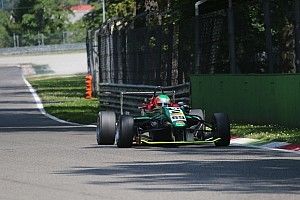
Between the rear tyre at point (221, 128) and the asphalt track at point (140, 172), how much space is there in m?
0.26

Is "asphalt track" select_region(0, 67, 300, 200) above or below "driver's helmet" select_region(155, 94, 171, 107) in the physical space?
below

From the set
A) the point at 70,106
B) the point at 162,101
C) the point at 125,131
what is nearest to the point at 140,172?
the point at 125,131

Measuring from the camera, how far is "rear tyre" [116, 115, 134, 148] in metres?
18.7

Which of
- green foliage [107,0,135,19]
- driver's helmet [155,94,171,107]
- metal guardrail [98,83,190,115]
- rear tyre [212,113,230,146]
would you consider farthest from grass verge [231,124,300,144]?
green foliage [107,0,135,19]

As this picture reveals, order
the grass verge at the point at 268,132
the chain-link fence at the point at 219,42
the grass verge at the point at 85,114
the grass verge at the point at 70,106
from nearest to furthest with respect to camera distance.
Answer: the grass verge at the point at 268,132 < the grass verge at the point at 85,114 < the chain-link fence at the point at 219,42 < the grass verge at the point at 70,106

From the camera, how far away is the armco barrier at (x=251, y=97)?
22627 mm

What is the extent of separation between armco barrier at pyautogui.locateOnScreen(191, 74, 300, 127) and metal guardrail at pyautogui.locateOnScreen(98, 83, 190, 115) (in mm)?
507

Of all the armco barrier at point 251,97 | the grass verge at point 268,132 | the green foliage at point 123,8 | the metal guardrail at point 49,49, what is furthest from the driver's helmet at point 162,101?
the metal guardrail at point 49,49

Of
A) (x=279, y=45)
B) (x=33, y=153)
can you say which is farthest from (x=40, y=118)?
(x=33, y=153)

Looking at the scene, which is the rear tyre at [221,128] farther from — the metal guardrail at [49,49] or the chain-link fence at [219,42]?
the metal guardrail at [49,49]

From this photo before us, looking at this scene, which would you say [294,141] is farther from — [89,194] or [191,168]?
[89,194]

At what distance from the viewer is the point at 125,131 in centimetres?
1869

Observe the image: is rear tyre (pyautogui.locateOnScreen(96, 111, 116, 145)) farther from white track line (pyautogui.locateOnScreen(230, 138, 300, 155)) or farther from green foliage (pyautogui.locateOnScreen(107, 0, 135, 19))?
green foliage (pyautogui.locateOnScreen(107, 0, 135, 19))

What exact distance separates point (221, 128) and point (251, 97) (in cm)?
554
